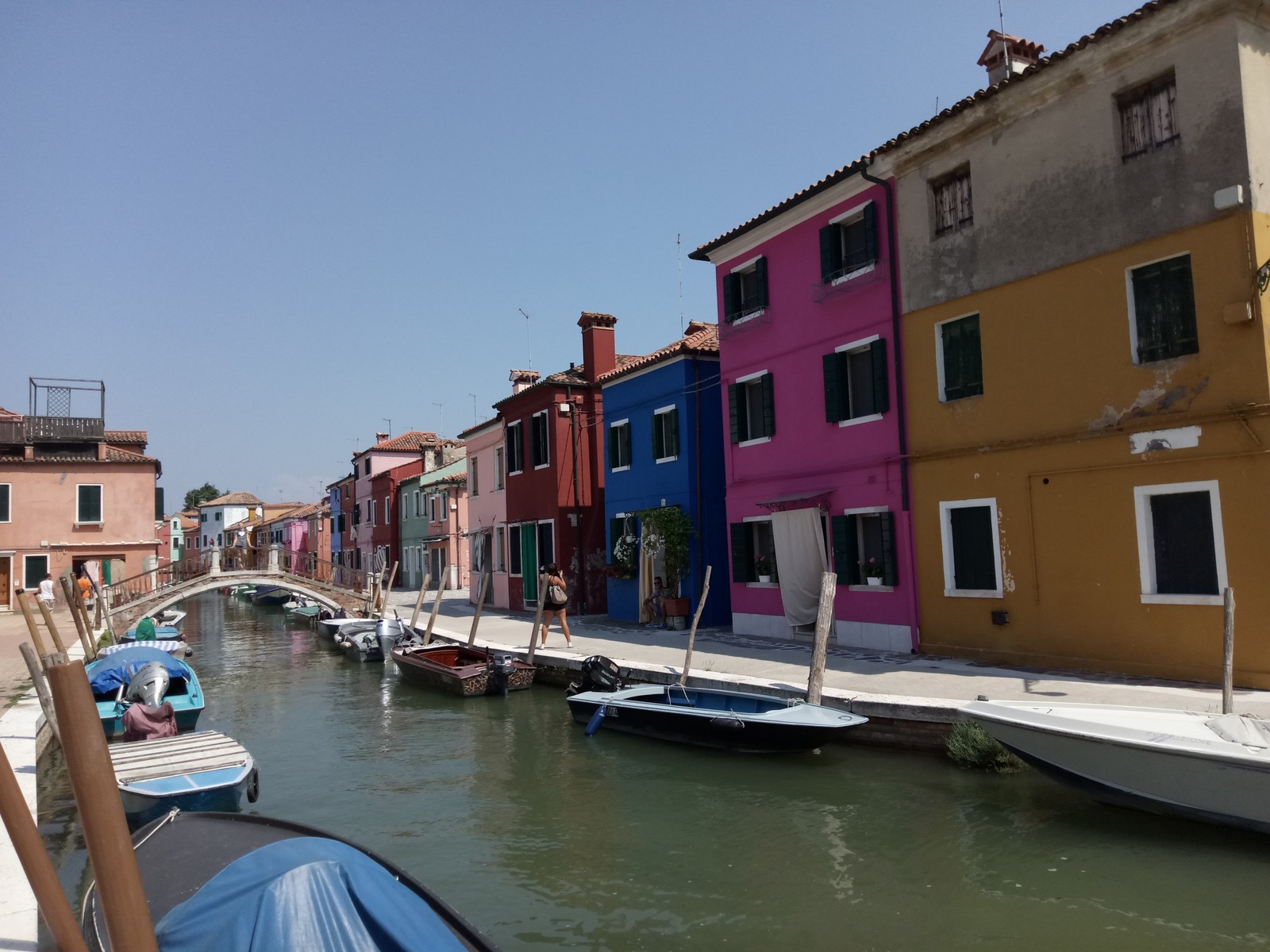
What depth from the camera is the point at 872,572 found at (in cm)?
1537

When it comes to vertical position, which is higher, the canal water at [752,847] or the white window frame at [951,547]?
the white window frame at [951,547]

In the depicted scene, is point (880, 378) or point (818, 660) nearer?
point (818, 660)

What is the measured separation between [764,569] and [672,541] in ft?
8.63

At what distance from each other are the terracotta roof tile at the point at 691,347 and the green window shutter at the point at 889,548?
6.96 m

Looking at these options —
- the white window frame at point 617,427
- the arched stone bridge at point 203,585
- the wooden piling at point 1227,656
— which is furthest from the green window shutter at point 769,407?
the arched stone bridge at point 203,585

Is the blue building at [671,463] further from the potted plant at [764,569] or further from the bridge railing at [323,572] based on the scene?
the bridge railing at [323,572]

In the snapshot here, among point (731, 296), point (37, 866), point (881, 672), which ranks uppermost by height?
point (731, 296)

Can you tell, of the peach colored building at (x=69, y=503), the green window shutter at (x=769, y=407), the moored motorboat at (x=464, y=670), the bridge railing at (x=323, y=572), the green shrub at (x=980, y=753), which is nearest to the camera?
the green shrub at (x=980, y=753)

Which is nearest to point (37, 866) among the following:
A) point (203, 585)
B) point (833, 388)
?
point (833, 388)

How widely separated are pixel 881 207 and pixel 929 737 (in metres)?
9.02

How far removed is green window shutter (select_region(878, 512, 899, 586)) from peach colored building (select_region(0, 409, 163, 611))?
100.0 ft

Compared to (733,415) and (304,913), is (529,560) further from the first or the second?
(304,913)

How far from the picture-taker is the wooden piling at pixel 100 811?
2.79 meters

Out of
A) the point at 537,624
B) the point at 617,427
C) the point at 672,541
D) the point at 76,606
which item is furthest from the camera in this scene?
the point at 617,427
